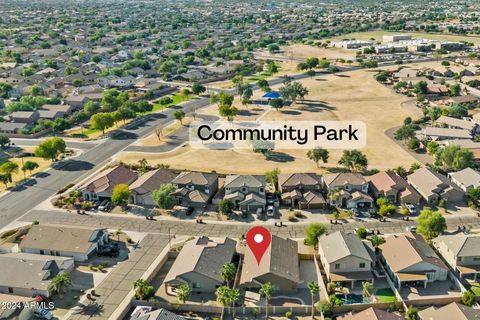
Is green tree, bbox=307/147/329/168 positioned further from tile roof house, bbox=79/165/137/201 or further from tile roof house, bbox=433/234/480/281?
tile roof house, bbox=79/165/137/201

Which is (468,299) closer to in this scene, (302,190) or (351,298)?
(351,298)

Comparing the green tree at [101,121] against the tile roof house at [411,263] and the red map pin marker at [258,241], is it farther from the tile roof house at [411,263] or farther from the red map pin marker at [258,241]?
the tile roof house at [411,263]

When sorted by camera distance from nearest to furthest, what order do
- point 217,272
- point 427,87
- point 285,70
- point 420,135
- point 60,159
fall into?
point 217,272 → point 60,159 → point 420,135 → point 427,87 → point 285,70

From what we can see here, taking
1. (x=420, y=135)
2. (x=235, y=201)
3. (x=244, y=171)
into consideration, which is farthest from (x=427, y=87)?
(x=235, y=201)

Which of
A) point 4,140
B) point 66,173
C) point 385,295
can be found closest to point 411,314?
point 385,295

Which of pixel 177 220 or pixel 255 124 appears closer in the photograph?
pixel 177 220

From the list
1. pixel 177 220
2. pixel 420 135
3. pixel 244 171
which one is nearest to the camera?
pixel 177 220

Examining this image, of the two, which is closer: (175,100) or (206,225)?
(206,225)

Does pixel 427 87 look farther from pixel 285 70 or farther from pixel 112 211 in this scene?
pixel 112 211
